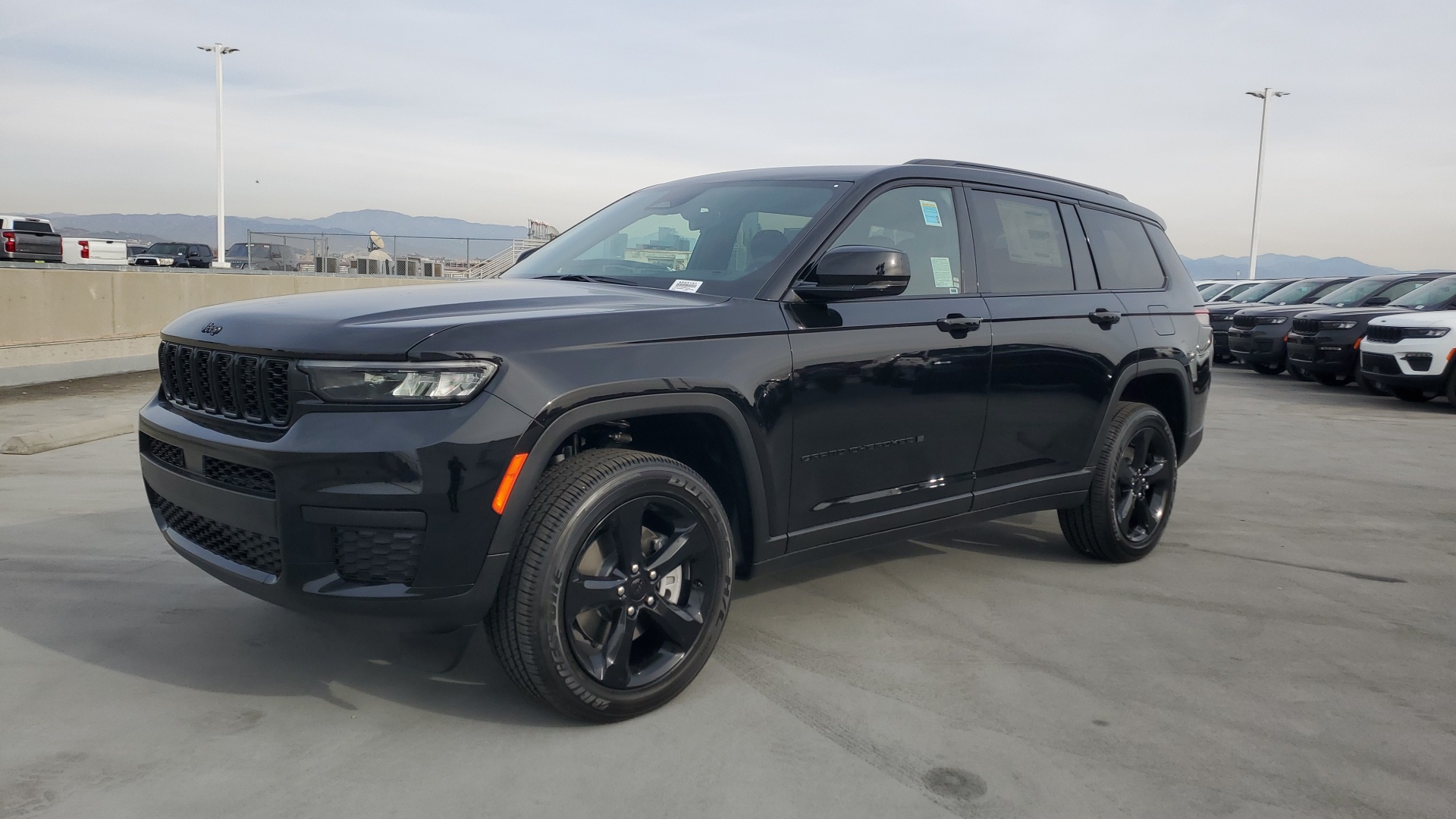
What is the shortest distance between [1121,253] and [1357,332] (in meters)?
12.2

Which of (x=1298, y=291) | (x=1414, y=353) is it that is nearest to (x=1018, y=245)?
(x=1414, y=353)

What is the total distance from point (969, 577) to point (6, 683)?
3800 millimetres

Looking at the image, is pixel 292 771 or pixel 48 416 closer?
pixel 292 771

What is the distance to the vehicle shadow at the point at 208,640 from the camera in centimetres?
353

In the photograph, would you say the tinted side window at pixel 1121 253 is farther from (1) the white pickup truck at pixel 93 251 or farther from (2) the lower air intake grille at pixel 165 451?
(1) the white pickup truck at pixel 93 251

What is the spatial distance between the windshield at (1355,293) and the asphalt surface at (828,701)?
13.5 m

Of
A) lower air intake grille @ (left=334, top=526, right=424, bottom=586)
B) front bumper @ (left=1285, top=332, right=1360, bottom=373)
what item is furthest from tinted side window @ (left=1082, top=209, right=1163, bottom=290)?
front bumper @ (left=1285, top=332, right=1360, bottom=373)

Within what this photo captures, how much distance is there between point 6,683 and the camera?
3480 millimetres

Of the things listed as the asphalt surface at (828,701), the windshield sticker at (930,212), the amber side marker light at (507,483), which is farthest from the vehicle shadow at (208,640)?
the windshield sticker at (930,212)

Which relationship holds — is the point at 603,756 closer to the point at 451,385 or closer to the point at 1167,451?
the point at 451,385

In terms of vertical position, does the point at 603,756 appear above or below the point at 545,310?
below

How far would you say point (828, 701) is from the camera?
358 centimetres

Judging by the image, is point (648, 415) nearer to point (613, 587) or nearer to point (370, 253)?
point (613, 587)

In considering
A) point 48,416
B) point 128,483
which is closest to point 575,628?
point 128,483
